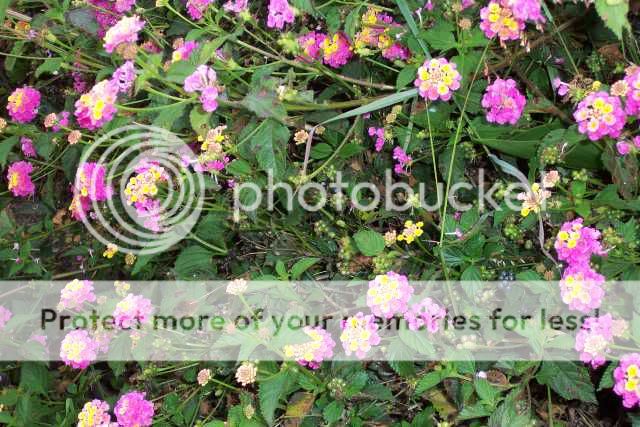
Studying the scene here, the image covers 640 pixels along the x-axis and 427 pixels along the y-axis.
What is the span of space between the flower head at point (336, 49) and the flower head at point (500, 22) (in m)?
0.49

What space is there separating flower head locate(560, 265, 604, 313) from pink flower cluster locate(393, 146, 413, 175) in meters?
0.71

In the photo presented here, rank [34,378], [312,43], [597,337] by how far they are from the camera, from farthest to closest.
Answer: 1. [34,378]
2. [312,43]
3. [597,337]

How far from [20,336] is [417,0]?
203 cm

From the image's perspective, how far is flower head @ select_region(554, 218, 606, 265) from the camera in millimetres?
1568

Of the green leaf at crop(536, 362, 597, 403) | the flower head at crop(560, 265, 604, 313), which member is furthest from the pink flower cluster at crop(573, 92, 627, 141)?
the green leaf at crop(536, 362, 597, 403)

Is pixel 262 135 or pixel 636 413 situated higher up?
pixel 262 135

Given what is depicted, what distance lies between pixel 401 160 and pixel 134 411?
118 cm

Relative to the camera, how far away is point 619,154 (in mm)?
1657

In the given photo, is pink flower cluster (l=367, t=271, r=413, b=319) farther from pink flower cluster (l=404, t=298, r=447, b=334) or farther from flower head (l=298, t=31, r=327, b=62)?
flower head (l=298, t=31, r=327, b=62)

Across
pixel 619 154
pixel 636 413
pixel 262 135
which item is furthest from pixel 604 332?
pixel 262 135

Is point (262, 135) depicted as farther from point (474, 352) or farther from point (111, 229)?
point (111, 229)

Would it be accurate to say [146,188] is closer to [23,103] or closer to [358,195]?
[358,195]

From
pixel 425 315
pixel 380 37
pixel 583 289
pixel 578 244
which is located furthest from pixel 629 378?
pixel 380 37

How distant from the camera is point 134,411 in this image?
1.97 metres
